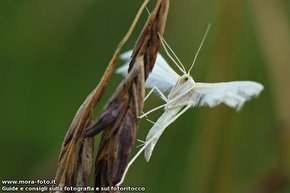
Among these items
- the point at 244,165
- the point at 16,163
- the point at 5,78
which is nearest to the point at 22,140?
the point at 16,163

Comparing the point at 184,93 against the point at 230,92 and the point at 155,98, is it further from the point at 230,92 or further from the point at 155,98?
the point at 155,98

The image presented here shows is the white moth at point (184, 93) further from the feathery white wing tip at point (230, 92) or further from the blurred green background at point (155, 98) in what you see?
the blurred green background at point (155, 98)

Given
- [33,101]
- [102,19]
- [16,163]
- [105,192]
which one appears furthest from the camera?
[102,19]

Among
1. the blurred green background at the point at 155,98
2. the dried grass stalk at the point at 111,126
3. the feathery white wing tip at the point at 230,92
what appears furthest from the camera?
the blurred green background at the point at 155,98

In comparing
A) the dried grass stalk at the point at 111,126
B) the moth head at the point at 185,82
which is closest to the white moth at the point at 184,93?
the moth head at the point at 185,82

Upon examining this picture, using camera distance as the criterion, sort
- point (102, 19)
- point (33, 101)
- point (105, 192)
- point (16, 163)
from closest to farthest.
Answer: point (105, 192) → point (16, 163) → point (33, 101) → point (102, 19)

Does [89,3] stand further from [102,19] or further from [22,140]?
[22,140]
